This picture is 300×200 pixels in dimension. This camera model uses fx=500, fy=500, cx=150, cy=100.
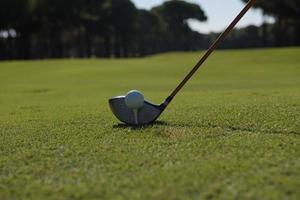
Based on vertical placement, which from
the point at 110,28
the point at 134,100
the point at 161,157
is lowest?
the point at 161,157

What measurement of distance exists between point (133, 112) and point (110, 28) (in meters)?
101

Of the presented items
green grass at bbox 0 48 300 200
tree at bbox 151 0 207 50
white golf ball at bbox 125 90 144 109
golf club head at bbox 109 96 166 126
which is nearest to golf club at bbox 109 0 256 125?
golf club head at bbox 109 96 166 126

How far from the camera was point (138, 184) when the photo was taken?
4855 mm

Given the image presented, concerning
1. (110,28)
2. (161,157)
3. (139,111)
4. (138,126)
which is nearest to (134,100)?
(139,111)

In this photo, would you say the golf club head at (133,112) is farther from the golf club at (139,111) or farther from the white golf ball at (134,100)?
the white golf ball at (134,100)

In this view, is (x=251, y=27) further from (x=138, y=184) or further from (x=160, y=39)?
(x=138, y=184)

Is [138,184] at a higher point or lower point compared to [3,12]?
lower

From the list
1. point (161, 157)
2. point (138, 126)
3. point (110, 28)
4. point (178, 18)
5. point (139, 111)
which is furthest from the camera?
point (178, 18)

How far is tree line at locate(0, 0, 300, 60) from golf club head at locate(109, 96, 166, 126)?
7535 centimetres

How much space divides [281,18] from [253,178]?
281 feet

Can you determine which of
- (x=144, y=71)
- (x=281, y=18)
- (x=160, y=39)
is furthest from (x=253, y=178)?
(x=160, y=39)

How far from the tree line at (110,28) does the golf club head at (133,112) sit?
2967 inches

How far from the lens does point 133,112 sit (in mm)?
8195

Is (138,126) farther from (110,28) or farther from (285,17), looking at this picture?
(110,28)
